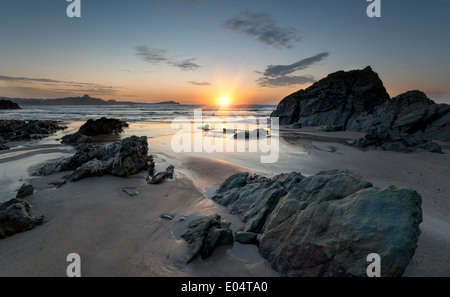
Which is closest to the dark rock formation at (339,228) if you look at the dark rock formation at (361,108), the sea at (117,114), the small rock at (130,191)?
the small rock at (130,191)

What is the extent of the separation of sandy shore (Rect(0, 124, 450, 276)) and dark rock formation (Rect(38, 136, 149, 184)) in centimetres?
52

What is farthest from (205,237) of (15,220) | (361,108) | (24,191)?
(361,108)

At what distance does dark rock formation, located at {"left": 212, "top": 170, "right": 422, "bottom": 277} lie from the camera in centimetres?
345

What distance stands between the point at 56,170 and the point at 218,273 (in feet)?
32.4

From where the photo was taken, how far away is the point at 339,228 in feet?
12.7

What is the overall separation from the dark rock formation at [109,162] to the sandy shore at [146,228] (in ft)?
1.70

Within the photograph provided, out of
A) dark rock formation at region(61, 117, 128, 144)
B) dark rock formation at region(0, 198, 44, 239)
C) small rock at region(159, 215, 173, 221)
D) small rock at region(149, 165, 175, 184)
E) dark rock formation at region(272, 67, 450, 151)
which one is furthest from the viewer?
dark rock formation at region(61, 117, 128, 144)

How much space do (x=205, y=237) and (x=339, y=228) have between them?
281cm

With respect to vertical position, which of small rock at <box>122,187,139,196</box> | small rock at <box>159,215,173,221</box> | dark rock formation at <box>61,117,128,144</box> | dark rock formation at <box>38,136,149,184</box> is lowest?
small rock at <box>159,215,173,221</box>

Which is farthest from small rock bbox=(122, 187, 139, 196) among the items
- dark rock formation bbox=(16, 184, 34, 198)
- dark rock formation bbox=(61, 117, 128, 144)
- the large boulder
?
the large boulder

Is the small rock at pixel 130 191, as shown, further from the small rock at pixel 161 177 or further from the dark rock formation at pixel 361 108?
the dark rock formation at pixel 361 108

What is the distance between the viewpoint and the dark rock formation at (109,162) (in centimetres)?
920

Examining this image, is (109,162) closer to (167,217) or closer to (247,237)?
(167,217)

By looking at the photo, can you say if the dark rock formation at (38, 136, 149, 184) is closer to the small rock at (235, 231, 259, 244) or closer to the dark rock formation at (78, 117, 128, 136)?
the small rock at (235, 231, 259, 244)
